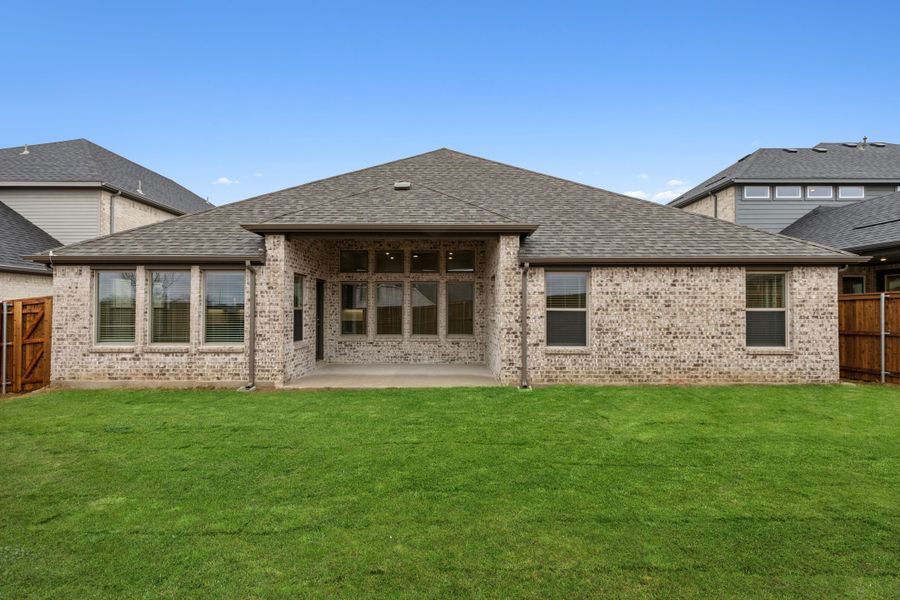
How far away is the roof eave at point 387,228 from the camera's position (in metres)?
9.02

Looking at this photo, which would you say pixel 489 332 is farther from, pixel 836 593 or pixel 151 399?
pixel 836 593

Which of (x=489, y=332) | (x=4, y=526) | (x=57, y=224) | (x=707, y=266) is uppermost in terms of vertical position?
(x=57, y=224)

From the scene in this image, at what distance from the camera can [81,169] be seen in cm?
1675

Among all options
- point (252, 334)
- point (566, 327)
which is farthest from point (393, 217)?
point (566, 327)

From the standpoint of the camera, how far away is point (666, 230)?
34.8 ft

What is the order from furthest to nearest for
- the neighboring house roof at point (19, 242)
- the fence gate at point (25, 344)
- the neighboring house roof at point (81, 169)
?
the neighboring house roof at point (81, 169)
the neighboring house roof at point (19, 242)
the fence gate at point (25, 344)

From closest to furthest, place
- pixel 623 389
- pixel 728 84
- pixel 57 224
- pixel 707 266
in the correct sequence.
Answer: pixel 623 389 → pixel 707 266 → pixel 57 224 → pixel 728 84

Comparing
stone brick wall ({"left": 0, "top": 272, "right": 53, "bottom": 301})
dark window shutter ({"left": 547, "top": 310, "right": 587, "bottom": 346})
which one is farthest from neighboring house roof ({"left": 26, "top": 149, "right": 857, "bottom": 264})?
stone brick wall ({"left": 0, "top": 272, "right": 53, "bottom": 301})

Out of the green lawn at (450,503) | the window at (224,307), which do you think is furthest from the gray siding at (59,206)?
the green lawn at (450,503)

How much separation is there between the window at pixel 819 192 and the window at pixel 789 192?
36 cm

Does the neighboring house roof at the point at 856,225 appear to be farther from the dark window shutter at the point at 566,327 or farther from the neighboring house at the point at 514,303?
the dark window shutter at the point at 566,327

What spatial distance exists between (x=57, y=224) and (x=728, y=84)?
28.4 m

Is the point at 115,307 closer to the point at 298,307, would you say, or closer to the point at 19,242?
the point at 298,307

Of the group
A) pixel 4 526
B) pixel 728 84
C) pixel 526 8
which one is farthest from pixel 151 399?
pixel 728 84
